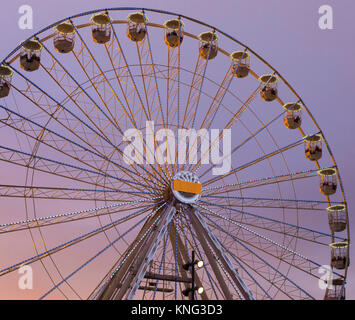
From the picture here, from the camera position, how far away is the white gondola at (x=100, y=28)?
17.8m

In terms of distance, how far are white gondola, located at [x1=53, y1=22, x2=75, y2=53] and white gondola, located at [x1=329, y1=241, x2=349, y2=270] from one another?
45.1ft

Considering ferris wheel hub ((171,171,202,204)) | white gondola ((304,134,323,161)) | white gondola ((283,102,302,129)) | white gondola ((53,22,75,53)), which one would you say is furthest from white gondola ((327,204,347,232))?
white gondola ((53,22,75,53))


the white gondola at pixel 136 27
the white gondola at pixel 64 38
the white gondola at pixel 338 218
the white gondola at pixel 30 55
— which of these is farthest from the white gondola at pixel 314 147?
the white gondola at pixel 30 55

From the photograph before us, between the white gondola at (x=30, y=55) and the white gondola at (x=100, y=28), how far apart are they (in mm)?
2214

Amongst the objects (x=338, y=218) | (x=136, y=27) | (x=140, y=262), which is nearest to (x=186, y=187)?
(x=140, y=262)

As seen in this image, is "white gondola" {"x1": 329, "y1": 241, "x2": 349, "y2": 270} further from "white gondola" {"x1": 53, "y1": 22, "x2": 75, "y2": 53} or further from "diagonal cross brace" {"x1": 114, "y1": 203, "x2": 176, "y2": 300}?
"white gondola" {"x1": 53, "y1": 22, "x2": 75, "y2": 53}

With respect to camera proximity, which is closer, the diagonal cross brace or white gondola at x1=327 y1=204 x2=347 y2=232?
the diagonal cross brace

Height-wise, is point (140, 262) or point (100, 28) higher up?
point (100, 28)

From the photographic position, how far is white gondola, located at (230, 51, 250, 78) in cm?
1984

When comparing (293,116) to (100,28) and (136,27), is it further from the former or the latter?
(100,28)

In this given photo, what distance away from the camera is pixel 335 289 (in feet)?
63.6

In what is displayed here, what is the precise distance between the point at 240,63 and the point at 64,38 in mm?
7700
